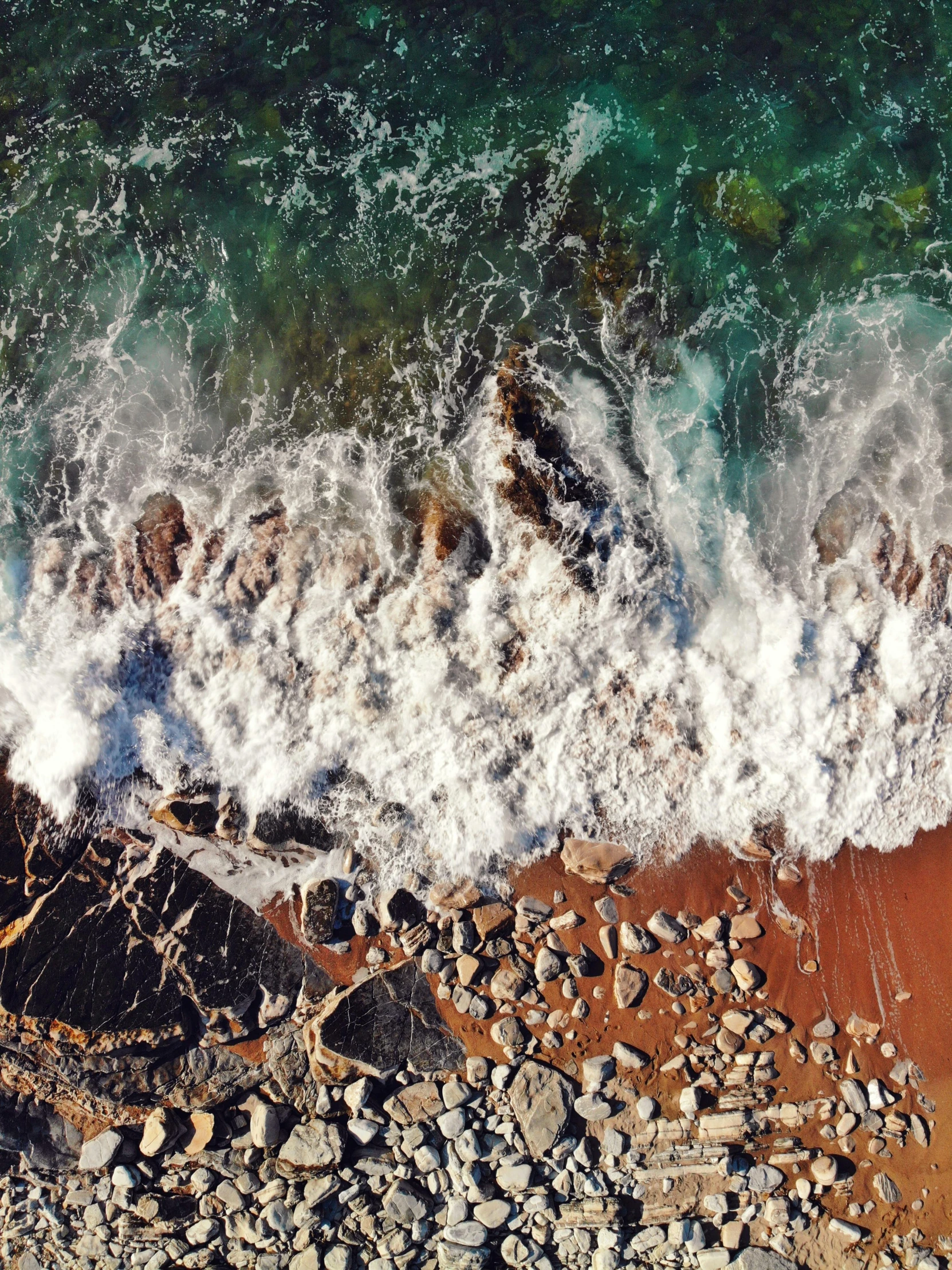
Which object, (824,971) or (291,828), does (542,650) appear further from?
(824,971)

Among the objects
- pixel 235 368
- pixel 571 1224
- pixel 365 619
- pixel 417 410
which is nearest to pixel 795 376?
pixel 417 410

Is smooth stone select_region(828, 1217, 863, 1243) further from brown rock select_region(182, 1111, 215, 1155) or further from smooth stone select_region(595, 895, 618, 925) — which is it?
brown rock select_region(182, 1111, 215, 1155)

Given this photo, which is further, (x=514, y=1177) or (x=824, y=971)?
(x=824, y=971)

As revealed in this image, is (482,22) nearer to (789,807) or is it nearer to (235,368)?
(235,368)

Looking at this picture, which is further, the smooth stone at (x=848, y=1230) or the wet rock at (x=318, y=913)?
the wet rock at (x=318, y=913)

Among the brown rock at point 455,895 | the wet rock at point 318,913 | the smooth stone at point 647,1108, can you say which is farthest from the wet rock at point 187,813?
the smooth stone at point 647,1108

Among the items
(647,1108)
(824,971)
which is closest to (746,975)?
(824,971)

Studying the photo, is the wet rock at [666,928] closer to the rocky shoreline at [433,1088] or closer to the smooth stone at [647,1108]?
the rocky shoreline at [433,1088]
